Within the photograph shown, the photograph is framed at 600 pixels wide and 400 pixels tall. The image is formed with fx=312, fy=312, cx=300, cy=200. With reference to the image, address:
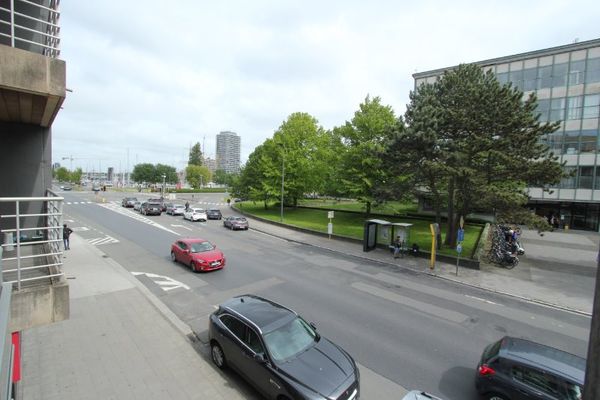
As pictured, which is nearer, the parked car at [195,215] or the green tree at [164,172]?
the parked car at [195,215]

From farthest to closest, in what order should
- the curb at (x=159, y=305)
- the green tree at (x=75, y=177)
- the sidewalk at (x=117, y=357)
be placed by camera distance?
the green tree at (x=75, y=177)
the curb at (x=159, y=305)
the sidewalk at (x=117, y=357)

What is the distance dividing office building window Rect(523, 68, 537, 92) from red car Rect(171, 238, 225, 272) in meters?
39.4

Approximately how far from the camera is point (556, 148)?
3422 cm

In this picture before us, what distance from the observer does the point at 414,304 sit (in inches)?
467

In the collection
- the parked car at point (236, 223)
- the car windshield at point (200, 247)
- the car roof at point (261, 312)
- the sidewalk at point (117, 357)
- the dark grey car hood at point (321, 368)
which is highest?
the car roof at point (261, 312)

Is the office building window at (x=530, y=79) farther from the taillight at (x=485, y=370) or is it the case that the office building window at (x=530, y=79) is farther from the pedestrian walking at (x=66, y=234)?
the pedestrian walking at (x=66, y=234)

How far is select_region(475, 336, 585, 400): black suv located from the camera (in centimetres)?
571

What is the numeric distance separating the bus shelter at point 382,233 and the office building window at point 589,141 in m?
26.3

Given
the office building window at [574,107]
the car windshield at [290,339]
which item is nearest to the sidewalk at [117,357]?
the car windshield at [290,339]

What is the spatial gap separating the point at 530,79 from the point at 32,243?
150 feet

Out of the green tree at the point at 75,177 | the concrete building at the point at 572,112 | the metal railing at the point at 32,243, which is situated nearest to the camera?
the metal railing at the point at 32,243

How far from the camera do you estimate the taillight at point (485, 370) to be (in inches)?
252

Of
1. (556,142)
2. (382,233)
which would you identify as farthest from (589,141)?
(382,233)

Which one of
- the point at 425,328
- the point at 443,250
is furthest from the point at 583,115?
the point at 425,328
